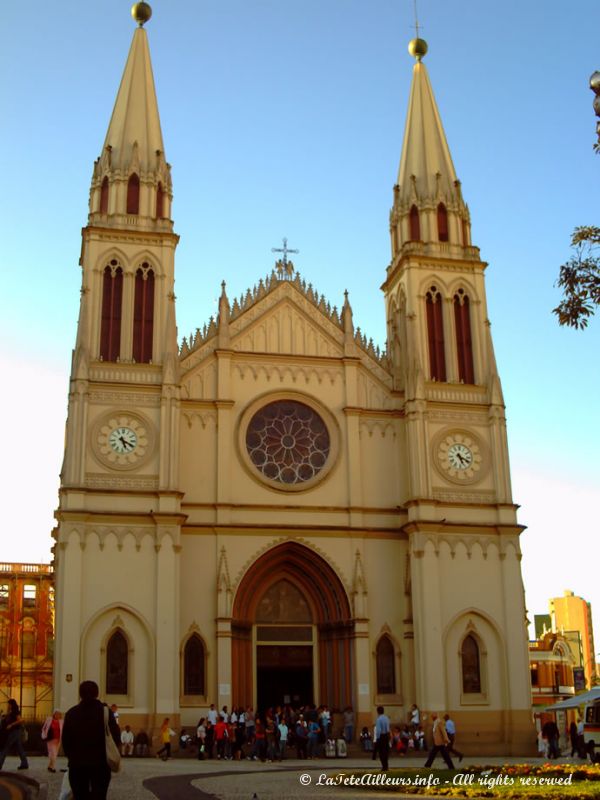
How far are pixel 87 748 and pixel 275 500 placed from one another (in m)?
28.1

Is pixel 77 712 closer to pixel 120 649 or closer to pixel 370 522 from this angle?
pixel 120 649

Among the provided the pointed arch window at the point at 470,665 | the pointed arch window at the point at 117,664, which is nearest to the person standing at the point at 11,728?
the pointed arch window at the point at 117,664

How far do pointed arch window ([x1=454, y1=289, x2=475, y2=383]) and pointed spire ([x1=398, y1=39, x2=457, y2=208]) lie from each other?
16.2ft

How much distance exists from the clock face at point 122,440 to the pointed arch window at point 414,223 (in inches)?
591

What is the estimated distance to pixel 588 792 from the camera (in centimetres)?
1411

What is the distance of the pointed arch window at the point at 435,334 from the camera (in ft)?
135

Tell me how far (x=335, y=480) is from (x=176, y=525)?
6696 mm

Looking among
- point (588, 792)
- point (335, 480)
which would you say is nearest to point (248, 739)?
point (335, 480)

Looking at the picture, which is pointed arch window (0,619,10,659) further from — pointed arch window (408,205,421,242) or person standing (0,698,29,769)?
person standing (0,698,29,769)

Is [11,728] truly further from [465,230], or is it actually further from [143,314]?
[465,230]

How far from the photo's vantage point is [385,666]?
1460 inches

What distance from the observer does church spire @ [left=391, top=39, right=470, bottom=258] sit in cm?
4372

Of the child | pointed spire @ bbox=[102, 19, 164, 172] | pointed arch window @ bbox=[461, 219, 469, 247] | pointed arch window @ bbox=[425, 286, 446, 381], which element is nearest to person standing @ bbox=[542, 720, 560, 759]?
the child

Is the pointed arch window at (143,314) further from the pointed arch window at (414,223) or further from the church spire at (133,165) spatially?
the pointed arch window at (414,223)
